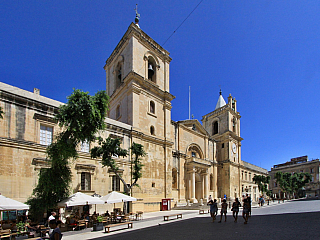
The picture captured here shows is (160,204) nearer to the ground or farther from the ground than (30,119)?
nearer to the ground

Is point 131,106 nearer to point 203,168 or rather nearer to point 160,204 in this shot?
point 160,204

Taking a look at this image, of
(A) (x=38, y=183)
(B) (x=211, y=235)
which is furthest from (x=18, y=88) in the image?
(B) (x=211, y=235)

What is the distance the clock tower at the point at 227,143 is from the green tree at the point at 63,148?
30.3m

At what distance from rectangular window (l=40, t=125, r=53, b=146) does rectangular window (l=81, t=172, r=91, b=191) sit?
153 inches

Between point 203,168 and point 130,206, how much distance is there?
625 inches

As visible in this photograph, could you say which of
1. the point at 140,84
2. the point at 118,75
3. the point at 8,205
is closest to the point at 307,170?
the point at 140,84

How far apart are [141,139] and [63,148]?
450 inches

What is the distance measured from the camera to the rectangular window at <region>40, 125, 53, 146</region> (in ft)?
55.8

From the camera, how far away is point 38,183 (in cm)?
1543

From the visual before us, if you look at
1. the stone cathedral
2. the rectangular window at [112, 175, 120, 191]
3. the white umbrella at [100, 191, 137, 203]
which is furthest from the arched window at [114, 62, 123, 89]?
the white umbrella at [100, 191, 137, 203]

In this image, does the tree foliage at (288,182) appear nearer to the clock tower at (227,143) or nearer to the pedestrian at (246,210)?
the clock tower at (227,143)

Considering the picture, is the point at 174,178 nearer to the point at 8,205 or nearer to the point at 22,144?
the point at 22,144

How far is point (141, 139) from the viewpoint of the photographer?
83.0 ft

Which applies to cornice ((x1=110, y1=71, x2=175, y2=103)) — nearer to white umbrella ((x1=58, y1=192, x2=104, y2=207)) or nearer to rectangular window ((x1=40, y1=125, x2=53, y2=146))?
rectangular window ((x1=40, y1=125, x2=53, y2=146))
